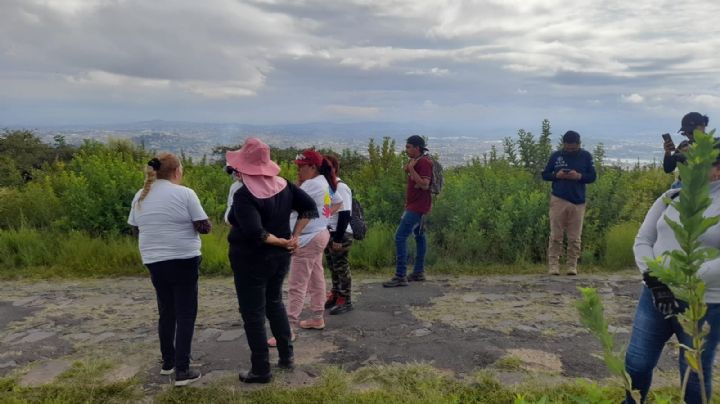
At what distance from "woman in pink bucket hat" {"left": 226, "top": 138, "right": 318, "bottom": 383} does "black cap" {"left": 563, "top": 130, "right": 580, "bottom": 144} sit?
166 inches

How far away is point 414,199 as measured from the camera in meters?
6.71

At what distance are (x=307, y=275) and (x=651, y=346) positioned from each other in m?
2.88

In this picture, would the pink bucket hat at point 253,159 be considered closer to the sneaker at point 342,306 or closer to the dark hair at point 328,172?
the dark hair at point 328,172

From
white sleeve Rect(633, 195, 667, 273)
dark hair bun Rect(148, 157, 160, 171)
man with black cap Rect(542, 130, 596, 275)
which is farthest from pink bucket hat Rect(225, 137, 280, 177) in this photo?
man with black cap Rect(542, 130, 596, 275)

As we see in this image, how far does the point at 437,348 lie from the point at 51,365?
3202 mm

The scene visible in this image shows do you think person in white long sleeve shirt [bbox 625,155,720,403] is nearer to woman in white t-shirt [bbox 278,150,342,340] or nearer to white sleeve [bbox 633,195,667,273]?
white sleeve [bbox 633,195,667,273]

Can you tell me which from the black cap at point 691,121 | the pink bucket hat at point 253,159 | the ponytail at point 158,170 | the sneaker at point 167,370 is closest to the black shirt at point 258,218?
the pink bucket hat at point 253,159

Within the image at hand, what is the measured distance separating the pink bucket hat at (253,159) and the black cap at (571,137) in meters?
4.41

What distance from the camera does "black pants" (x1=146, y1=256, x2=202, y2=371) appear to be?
4148 mm

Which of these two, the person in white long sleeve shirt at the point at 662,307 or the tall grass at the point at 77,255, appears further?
the tall grass at the point at 77,255

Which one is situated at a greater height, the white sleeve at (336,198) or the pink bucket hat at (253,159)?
the pink bucket hat at (253,159)

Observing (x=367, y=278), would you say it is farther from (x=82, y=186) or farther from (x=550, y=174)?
(x=82, y=186)

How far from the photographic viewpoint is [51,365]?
454 cm

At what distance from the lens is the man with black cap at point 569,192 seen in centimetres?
711
